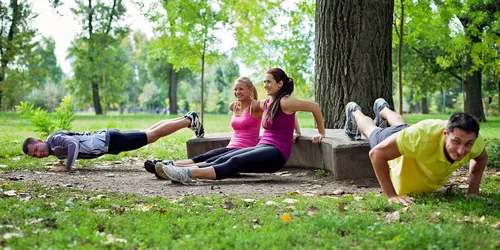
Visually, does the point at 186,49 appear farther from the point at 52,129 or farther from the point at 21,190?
the point at 21,190

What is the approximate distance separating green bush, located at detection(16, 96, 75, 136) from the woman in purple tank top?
5422 mm

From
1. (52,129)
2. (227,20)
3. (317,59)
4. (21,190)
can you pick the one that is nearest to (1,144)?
(52,129)

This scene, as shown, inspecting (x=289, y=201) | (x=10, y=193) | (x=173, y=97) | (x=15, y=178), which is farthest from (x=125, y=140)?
(x=173, y=97)

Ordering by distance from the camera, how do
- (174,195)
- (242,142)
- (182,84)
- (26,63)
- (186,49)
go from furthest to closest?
(182,84)
(26,63)
(186,49)
(242,142)
(174,195)

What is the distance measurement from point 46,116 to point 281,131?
262 inches

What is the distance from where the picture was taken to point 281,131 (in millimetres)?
7699

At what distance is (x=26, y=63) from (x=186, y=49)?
861 inches

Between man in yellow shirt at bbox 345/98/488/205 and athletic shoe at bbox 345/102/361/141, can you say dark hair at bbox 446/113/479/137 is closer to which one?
man in yellow shirt at bbox 345/98/488/205

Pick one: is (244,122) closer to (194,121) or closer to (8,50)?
(194,121)

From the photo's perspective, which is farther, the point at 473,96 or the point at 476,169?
the point at 473,96

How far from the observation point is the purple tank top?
7.64 meters

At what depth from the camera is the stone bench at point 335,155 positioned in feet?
24.6

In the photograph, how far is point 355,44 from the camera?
9.27 m

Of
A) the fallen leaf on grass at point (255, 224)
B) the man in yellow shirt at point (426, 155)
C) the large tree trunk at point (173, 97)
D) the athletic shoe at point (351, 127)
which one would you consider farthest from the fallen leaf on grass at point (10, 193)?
the large tree trunk at point (173, 97)
